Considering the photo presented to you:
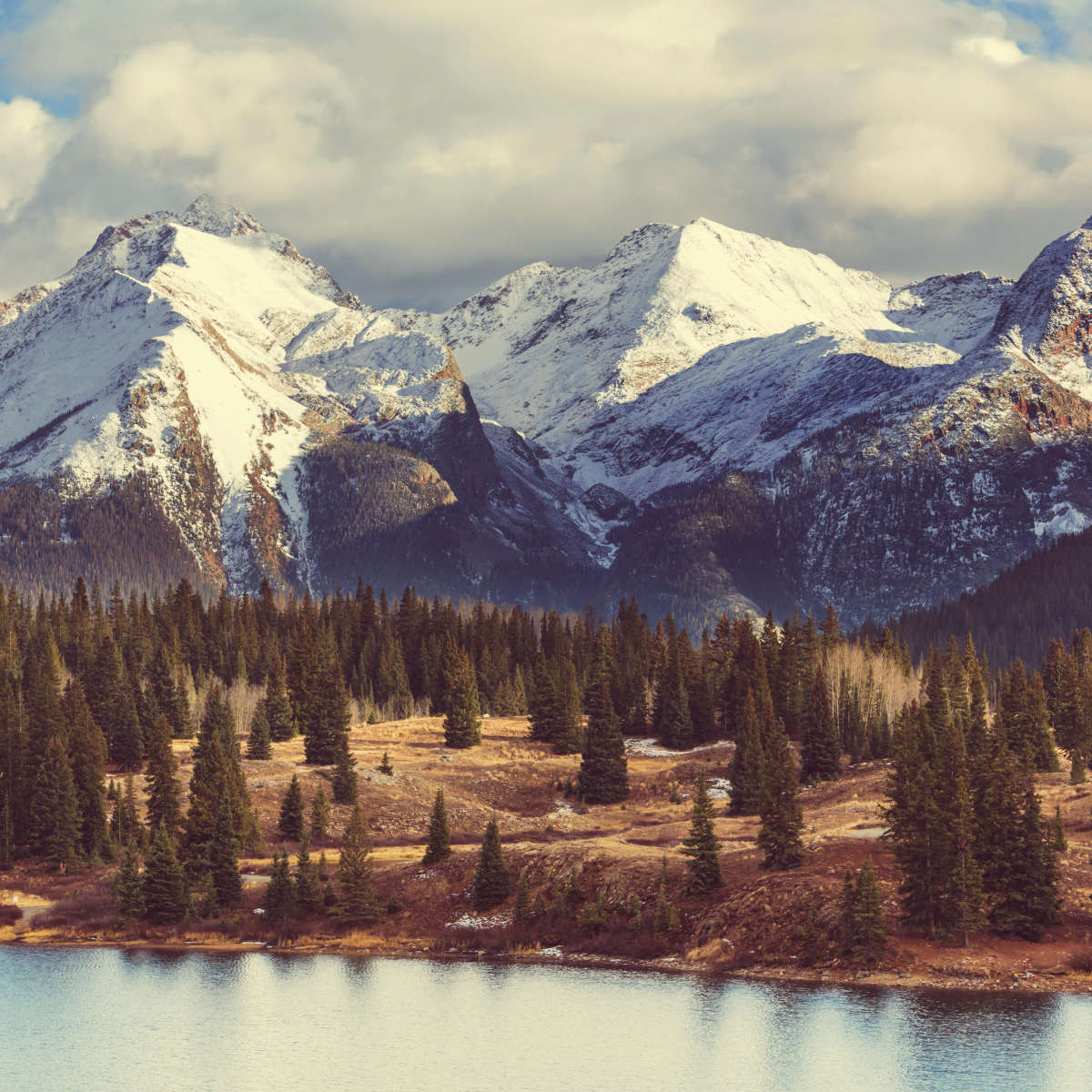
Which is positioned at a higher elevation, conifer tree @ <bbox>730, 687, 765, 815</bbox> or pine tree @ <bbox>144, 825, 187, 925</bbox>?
conifer tree @ <bbox>730, 687, 765, 815</bbox>

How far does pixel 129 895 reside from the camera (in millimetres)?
111562

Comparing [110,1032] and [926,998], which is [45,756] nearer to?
[110,1032]

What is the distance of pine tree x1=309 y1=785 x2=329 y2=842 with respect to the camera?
132m

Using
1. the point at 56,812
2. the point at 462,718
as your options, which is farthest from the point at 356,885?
the point at 462,718

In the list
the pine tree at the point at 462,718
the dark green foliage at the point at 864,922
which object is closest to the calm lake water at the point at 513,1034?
the dark green foliage at the point at 864,922

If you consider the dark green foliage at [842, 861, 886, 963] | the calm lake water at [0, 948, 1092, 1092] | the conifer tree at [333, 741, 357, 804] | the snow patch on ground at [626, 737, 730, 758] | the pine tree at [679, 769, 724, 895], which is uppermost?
the snow patch on ground at [626, 737, 730, 758]

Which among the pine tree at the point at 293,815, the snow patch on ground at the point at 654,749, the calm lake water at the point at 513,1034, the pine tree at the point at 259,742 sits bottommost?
the calm lake water at the point at 513,1034

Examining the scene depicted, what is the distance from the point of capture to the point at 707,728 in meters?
190

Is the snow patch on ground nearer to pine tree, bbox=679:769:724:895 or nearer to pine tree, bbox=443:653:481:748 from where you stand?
pine tree, bbox=443:653:481:748

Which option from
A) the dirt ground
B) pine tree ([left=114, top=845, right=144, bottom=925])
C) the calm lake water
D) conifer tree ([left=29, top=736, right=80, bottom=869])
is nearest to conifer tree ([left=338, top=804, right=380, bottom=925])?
the dirt ground

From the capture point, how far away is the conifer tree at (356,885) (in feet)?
353

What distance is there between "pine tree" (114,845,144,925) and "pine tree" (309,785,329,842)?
20183 mm

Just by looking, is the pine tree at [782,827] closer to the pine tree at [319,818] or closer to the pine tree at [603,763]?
the pine tree at [319,818]

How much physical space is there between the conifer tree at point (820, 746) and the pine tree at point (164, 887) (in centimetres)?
6972
